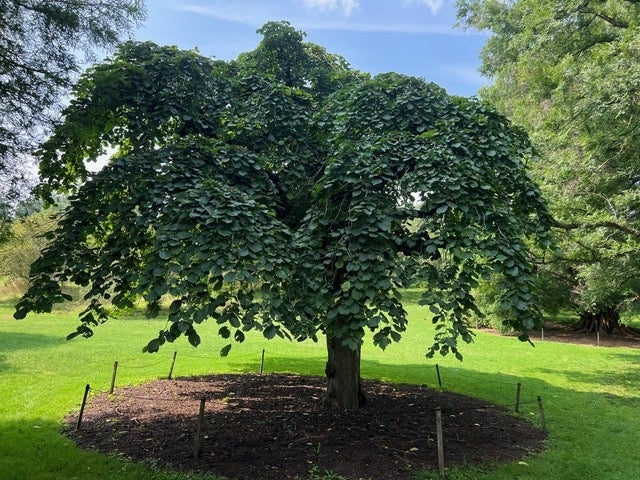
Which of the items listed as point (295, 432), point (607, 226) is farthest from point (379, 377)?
point (607, 226)

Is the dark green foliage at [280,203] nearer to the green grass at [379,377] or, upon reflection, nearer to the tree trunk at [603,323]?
the green grass at [379,377]

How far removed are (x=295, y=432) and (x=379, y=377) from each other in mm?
4997

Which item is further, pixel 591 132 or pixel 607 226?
pixel 591 132

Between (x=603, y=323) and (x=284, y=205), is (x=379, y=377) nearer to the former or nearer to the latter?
(x=284, y=205)

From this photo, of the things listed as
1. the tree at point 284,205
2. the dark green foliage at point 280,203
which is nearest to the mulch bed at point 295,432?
the tree at point 284,205

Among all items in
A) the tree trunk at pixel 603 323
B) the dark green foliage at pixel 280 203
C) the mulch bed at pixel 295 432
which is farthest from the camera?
the tree trunk at pixel 603 323

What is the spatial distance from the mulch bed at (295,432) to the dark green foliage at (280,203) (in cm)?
134

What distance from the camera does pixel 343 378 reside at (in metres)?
6.43

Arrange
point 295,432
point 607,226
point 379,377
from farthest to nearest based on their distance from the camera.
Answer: point 379,377, point 607,226, point 295,432

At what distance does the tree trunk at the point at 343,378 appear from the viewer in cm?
634

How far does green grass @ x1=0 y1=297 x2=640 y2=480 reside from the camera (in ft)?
16.2

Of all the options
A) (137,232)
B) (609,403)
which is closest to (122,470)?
(137,232)

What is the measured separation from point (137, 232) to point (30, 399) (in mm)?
5093

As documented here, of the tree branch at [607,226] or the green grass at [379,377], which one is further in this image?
the tree branch at [607,226]
